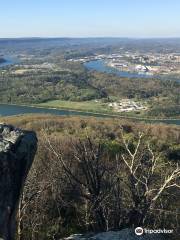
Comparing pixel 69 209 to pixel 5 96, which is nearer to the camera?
pixel 69 209

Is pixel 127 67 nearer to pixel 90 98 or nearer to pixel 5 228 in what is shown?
pixel 90 98

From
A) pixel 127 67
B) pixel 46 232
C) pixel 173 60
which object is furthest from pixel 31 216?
pixel 173 60

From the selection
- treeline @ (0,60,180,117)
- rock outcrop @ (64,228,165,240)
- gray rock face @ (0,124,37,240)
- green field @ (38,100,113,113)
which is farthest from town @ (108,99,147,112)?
gray rock face @ (0,124,37,240)

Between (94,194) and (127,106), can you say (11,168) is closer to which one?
(94,194)

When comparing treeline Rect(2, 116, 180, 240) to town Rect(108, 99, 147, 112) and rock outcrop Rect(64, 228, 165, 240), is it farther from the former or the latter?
town Rect(108, 99, 147, 112)

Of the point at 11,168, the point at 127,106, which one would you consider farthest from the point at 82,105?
the point at 11,168

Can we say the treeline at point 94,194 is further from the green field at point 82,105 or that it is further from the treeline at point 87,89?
the treeline at point 87,89

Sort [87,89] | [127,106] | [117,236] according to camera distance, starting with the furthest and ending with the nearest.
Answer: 1. [87,89]
2. [127,106]
3. [117,236]
